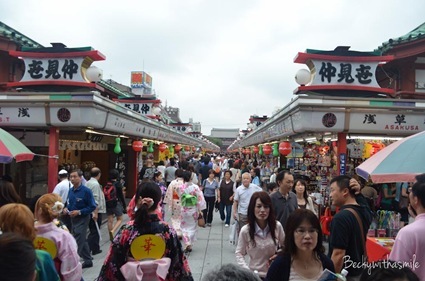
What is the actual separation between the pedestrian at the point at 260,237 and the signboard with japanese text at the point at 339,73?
6.97 metres

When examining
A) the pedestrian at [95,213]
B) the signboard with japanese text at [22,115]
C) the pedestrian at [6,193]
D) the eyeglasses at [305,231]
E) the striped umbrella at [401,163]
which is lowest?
the pedestrian at [95,213]

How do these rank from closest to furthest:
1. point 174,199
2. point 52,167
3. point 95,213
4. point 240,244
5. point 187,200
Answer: point 240,244, point 95,213, point 187,200, point 174,199, point 52,167

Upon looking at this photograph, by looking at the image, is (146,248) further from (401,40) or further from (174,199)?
(401,40)

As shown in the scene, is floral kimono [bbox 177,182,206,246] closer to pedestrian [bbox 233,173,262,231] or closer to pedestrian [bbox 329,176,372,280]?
pedestrian [bbox 233,173,262,231]

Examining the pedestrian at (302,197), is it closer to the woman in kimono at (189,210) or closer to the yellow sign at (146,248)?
the woman in kimono at (189,210)

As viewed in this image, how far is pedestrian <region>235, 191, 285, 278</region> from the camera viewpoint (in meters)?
4.21

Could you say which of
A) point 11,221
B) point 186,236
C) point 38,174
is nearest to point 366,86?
point 186,236

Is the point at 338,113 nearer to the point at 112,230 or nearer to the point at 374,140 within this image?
the point at 374,140

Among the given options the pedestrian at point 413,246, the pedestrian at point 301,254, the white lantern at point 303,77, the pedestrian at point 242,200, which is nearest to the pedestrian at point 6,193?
the pedestrian at point 301,254

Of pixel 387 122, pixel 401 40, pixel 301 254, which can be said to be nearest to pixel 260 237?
pixel 301 254

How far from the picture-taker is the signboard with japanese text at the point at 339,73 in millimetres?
10523

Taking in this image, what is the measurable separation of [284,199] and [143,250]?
3330 mm

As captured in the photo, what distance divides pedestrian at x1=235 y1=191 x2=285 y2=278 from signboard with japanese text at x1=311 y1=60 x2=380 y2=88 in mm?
6971

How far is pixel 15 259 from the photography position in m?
2.06
